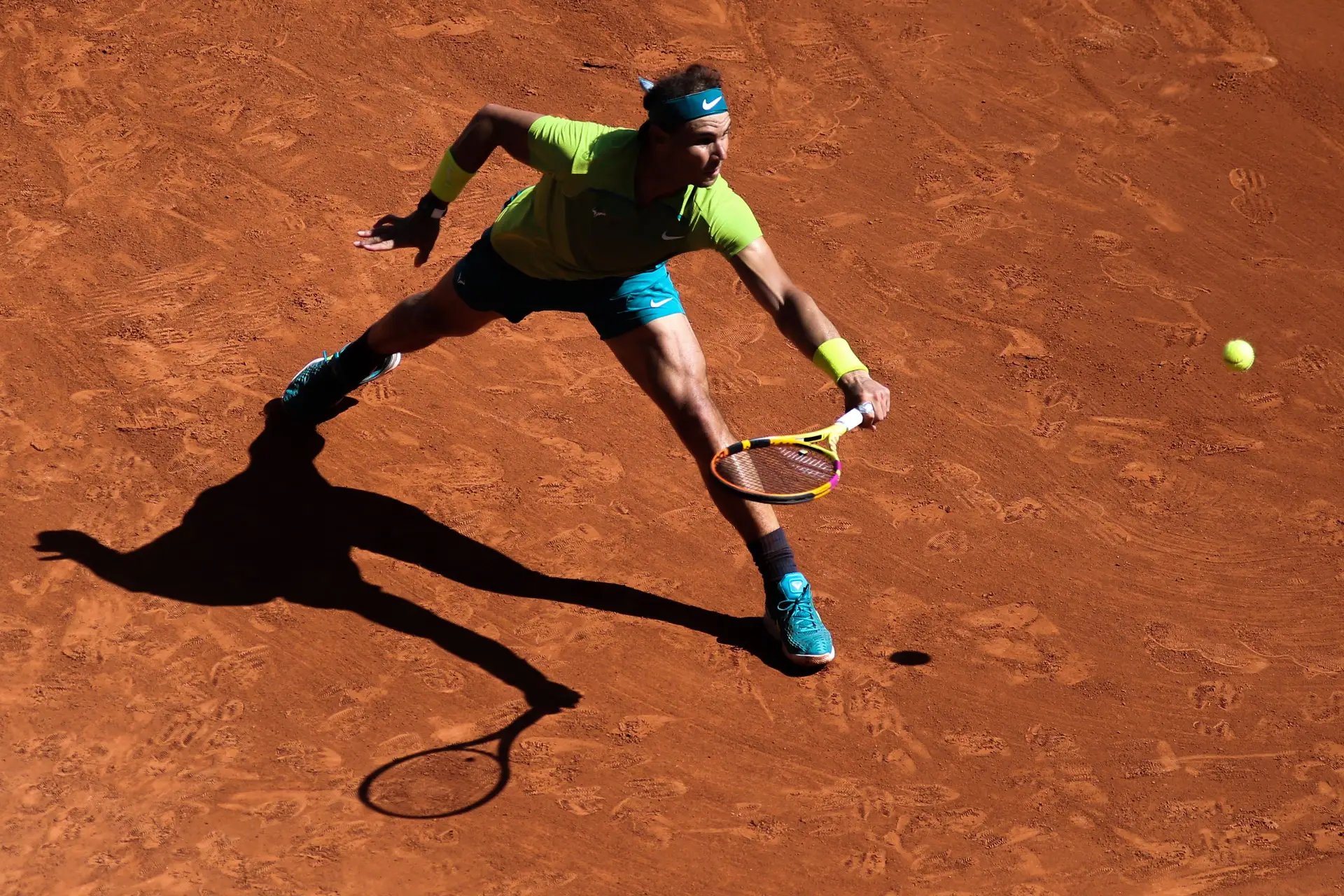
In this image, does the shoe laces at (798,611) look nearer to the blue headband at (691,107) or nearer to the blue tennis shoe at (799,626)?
the blue tennis shoe at (799,626)

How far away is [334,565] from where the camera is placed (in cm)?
536

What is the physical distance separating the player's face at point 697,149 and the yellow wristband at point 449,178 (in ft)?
2.99

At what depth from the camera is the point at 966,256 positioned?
6918 mm

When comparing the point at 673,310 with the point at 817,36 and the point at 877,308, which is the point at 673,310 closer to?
the point at 877,308

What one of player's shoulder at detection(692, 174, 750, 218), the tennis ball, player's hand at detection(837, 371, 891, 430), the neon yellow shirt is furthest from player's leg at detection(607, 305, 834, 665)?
the tennis ball

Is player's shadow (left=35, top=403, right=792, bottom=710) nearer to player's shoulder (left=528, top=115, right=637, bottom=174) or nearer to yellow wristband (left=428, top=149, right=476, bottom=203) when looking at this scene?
yellow wristband (left=428, top=149, right=476, bottom=203)

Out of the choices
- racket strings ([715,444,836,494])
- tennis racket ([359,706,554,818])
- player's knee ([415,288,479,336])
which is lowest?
tennis racket ([359,706,554,818])

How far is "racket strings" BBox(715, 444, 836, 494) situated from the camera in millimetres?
4387

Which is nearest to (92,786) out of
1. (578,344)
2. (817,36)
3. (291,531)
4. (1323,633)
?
(291,531)

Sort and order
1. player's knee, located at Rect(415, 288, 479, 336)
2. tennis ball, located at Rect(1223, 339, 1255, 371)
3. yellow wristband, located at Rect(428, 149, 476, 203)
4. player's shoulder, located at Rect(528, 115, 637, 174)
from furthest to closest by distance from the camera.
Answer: tennis ball, located at Rect(1223, 339, 1255, 371) < player's knee, located at Rect(415, 288, 479, 336) < yellow wristband, located at Rect(428, 149, 476, 203) < player's shoulder, located at Rect(528, 115, 637, 174)

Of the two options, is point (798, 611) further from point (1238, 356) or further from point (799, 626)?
point (1238, 356)

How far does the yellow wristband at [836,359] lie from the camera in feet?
14.3

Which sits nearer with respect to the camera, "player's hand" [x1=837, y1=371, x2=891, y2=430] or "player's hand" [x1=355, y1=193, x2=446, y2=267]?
"player's hand" [x1=837, y1=371, x2=891, y2=430]

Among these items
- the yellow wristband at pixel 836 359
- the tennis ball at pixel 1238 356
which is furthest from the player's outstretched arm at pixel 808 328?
the tennis ball at pixel 1238 356
